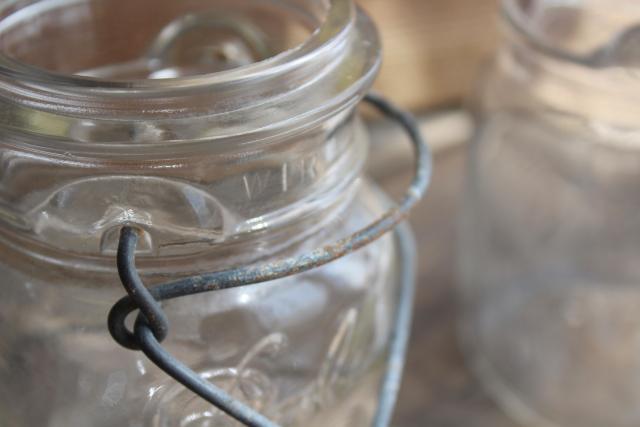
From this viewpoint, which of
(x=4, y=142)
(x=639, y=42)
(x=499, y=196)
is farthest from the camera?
(x=499, y=196)

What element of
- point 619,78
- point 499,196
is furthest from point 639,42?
point 499,196

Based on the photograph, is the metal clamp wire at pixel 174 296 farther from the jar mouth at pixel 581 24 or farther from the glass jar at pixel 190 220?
the jar mouth at pixel 581 24

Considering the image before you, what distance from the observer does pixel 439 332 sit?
0.55 meters

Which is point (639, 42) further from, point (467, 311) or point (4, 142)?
point (4, 142)

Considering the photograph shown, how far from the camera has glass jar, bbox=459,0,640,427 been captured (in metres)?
0.49

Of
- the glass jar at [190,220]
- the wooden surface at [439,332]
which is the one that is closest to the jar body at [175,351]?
the glass jar at [190,220]

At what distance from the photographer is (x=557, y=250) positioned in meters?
0.58

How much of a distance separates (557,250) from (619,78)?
17 centimetres

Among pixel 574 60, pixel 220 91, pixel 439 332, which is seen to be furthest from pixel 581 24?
pixel 220 91

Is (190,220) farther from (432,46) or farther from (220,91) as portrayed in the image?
(432,46)

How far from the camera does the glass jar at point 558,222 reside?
0.49m

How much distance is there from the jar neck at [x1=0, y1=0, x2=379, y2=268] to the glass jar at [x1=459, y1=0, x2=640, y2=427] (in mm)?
221

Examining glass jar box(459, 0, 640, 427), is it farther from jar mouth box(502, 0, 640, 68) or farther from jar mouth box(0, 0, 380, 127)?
jar mouth box(0, 0, 380, 127)

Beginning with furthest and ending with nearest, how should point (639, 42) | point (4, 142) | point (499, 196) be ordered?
point (499, 196)
point (639, 42)
point (4, 142)
